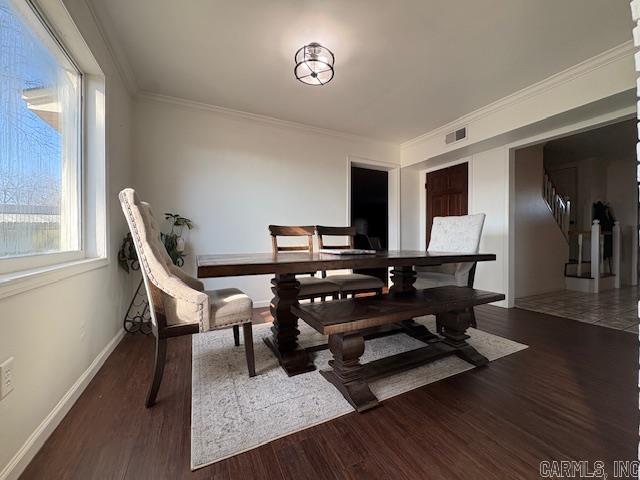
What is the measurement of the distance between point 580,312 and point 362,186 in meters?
3.27

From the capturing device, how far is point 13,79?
1.15 metres

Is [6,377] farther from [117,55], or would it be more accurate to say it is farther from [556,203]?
[556,203]

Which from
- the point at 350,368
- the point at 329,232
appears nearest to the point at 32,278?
the point at 350,368

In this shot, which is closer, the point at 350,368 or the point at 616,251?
the point at 350,368

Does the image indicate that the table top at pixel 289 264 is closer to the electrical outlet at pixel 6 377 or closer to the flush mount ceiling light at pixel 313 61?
the electrical outlet at pixel 6 377

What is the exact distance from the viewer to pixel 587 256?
4805 millimetres

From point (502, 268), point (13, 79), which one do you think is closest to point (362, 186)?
point (502, 268)

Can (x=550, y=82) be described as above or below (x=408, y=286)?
above

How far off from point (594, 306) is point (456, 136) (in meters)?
2.82

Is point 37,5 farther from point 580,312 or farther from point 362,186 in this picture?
point 580,312

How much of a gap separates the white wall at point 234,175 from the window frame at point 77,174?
100 cm

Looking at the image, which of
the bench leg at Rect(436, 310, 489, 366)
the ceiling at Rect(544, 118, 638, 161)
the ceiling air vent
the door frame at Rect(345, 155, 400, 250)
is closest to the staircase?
the ceiling at Rect(544, 118, 638, 161)

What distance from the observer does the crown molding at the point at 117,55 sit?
1751 millimetres

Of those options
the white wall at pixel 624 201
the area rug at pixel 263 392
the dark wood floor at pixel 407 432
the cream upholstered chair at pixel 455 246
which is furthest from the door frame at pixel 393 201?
the white wall at pixel 624 201
